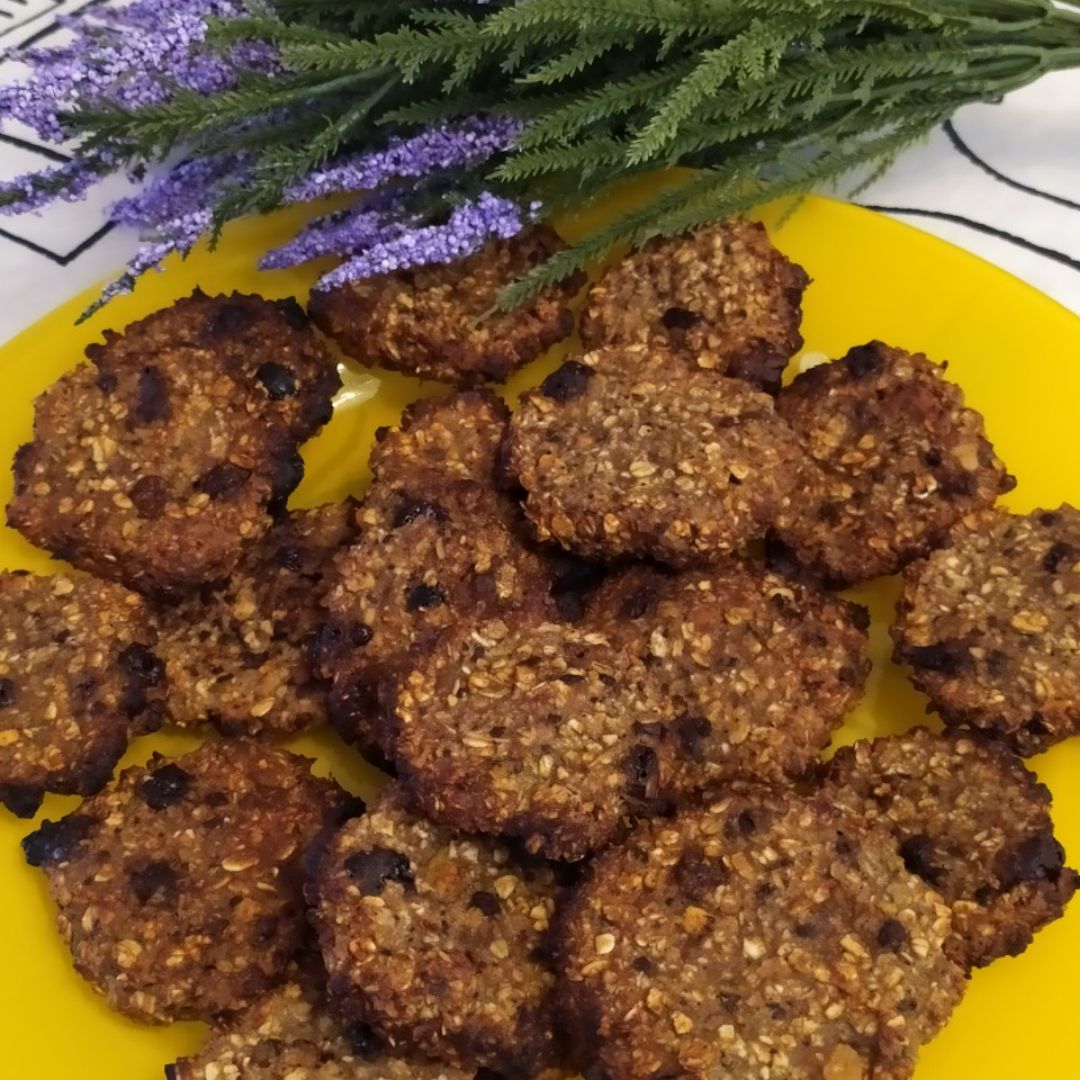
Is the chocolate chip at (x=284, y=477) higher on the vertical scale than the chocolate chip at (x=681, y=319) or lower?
higher

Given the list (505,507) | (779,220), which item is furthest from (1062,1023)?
(779,220)

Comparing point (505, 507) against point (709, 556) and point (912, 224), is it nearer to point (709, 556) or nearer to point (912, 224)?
point (709, 556)

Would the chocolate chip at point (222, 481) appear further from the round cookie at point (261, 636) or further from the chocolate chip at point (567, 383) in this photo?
the chocolate chip at point (567, 383)

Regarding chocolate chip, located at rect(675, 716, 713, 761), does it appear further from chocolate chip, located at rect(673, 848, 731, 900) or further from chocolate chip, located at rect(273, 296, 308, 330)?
chocolate chip, located at rect(273, 296, 308, 330)

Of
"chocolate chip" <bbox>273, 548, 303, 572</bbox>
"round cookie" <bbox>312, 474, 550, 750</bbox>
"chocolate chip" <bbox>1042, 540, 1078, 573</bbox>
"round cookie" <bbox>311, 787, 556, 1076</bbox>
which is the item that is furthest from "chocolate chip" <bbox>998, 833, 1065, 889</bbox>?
"chocolate chip" <bbox>273, 548, 303, 572</bbox>

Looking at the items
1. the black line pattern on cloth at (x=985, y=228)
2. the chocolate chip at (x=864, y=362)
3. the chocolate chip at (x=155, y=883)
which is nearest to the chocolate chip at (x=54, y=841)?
the chocolate chip at (x=155, y=883)
